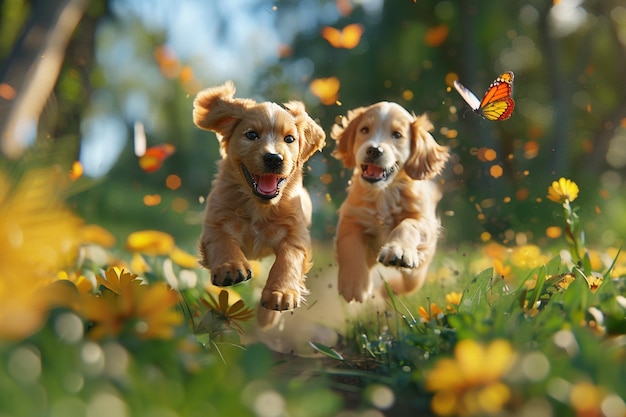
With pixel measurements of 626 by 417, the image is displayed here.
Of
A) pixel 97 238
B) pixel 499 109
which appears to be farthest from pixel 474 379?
pixel 97 238

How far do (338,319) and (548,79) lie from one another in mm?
3615

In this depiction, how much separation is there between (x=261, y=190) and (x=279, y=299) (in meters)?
0.40

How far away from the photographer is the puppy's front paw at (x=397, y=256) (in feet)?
8.60

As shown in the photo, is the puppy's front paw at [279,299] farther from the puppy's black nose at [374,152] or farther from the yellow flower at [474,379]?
the yellow flower at [474,379]

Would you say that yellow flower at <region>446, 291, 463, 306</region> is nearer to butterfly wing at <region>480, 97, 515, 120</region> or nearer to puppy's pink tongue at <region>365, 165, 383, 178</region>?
puppy's pink tongue at <region>365, 165, 383, 178</region>

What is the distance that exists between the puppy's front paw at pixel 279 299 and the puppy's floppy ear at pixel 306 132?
1.72ft

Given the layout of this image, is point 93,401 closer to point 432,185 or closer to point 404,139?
point 404,139

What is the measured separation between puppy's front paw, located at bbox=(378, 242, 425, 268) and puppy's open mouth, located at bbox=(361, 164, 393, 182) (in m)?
0.31

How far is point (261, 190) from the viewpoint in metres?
2.53

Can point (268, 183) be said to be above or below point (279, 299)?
above

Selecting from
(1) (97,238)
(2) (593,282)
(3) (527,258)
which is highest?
(2) (593,282)

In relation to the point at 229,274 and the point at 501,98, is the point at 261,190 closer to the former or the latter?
the point at 229,274

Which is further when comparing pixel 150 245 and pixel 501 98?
pixel 150 245

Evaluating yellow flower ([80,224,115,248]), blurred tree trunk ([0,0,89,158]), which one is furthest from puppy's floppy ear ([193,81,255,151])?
yellow flower ([80,224,115,248])
